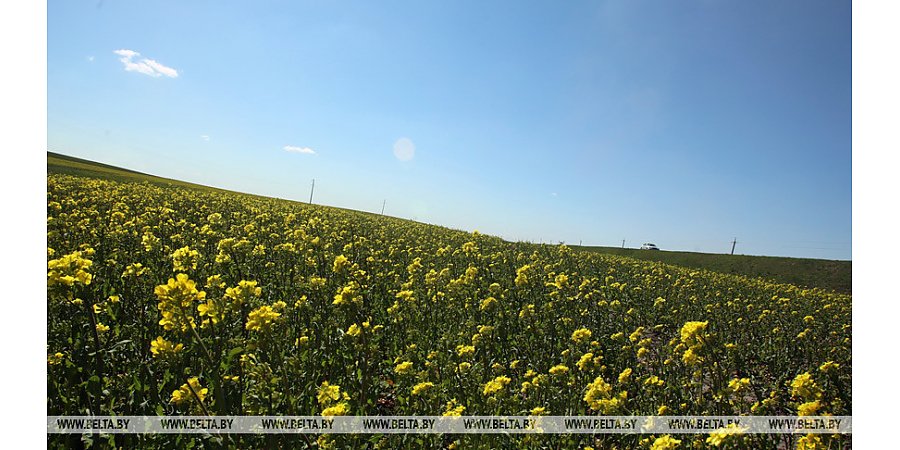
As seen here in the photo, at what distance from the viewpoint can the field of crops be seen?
283 cm

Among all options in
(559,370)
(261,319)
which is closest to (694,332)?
(559,370)

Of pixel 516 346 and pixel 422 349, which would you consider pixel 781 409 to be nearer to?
pixel 516 346

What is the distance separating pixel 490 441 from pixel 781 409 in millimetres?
4042

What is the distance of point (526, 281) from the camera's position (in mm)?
6062

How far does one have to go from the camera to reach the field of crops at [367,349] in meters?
2.83

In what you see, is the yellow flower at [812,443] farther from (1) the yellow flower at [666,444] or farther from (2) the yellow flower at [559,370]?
(2) the yellow flower at [559,370]

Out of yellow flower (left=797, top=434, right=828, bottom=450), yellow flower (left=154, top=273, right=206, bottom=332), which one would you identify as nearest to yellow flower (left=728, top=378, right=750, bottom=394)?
yellow flower (left=797, top=434, right=828, bottom=450)

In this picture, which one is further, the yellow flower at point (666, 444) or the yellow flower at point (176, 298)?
the yellow flower at point (666, 444)

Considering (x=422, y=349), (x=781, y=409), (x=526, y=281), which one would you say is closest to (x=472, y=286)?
(x=526, y=281)

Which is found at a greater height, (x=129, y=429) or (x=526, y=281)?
(x=526, y=281)

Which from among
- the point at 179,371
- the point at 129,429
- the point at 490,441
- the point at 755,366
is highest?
the point at 179,371

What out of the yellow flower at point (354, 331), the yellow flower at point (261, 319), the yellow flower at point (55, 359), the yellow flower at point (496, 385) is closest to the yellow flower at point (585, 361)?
the yellow flower at point (496, 385)

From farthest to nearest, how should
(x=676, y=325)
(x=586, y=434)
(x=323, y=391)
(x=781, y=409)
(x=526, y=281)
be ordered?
(x=676, y=325) → (x=526, y=281) → (x=781, y=409) → (x=586, y=434) → (x=323, y=391)

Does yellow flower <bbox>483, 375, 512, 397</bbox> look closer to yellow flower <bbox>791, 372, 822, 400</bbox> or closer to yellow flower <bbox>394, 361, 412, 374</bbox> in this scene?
yellow flower <bbox>394, 361, 412, 374</bbox>
